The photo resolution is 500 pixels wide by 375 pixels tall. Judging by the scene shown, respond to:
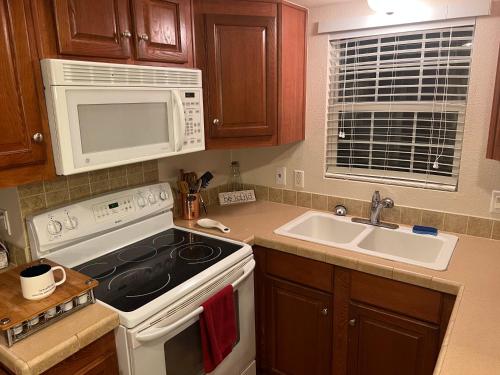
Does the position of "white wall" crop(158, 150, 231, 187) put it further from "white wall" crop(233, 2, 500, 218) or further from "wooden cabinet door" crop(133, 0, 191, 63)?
"wooden cabinet door" crop(133, 0, 191, 63)

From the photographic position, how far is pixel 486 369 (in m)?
0.96

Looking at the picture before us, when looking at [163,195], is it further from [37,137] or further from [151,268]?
[37,137]

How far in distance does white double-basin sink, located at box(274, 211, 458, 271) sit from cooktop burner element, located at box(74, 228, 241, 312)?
422 mm

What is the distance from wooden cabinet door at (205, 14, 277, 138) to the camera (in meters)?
1.78

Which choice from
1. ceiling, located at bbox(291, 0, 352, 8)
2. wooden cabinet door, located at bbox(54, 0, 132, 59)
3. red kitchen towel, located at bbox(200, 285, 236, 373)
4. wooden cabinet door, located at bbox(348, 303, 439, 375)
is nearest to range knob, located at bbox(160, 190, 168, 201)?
red kitchen towel, located at bbox(200, 285, 236, 373)

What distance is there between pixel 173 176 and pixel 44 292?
1037 mm

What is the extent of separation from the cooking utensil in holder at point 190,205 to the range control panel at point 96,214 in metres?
0.12

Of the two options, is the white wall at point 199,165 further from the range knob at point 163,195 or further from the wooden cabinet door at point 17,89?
the wooden cabinet door at point 17,89

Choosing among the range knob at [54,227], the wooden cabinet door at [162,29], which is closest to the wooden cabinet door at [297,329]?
the range knob at [54,227]

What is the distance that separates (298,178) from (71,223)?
1.33m

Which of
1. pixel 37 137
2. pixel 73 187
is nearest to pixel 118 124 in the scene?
pixel 37 137

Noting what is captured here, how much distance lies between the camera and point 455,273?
1.45m

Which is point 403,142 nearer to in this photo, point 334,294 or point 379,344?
point 334,294

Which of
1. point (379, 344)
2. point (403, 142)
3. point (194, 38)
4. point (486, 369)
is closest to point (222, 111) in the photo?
point (194, 38)
